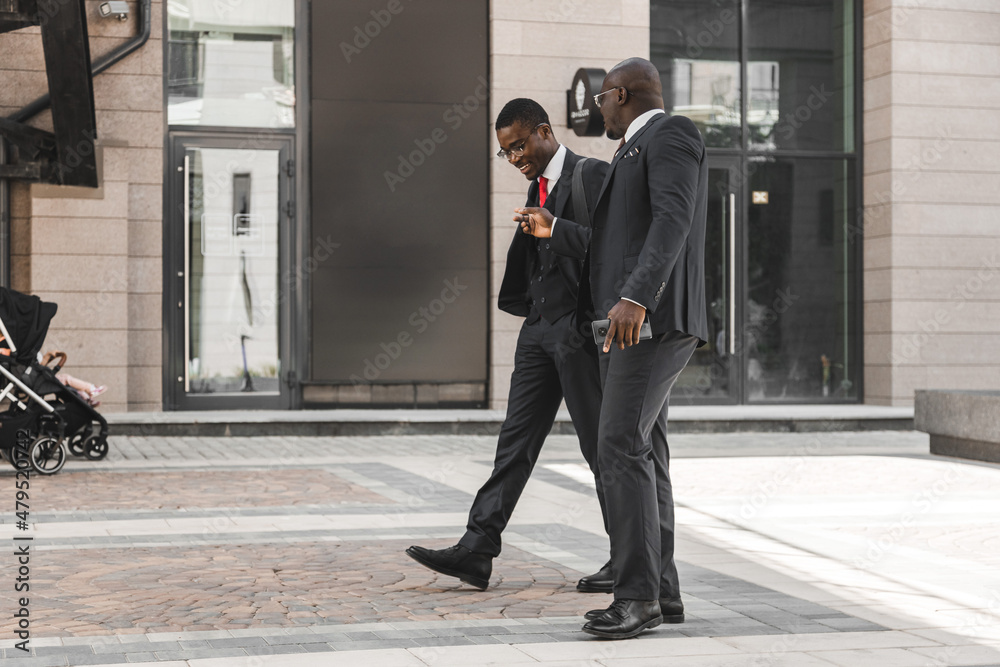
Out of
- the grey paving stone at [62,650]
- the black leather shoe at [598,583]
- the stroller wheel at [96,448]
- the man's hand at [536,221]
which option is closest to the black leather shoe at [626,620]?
the black leather shoe at [598,583]

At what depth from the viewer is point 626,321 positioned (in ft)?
14.0

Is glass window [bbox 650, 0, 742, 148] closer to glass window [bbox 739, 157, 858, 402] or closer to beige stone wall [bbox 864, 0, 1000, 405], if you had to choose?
glass window [bbox 739, 157, 858, 402]

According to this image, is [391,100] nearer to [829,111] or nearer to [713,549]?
[829,111]

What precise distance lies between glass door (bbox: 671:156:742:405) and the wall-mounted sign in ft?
6.48

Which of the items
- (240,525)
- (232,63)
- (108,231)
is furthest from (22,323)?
(232,63)

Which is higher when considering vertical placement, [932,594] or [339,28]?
[339,28]

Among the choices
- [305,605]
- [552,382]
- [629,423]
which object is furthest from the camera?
[552,382]

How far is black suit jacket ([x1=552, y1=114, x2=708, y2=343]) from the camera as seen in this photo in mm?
4293

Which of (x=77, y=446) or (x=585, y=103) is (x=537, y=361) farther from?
(x=585, y=103)

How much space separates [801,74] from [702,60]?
1.38 metres

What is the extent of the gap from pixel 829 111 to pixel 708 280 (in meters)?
2.77

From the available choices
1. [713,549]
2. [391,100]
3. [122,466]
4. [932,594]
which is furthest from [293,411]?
[932,594]

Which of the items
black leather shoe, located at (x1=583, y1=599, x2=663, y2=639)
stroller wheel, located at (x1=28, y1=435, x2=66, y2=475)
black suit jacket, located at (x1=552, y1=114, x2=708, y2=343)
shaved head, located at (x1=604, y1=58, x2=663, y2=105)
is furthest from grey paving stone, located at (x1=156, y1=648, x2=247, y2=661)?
stroller wheel, located at (x1=28, y1=435, x2=66, y2=475)

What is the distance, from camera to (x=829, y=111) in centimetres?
1677
